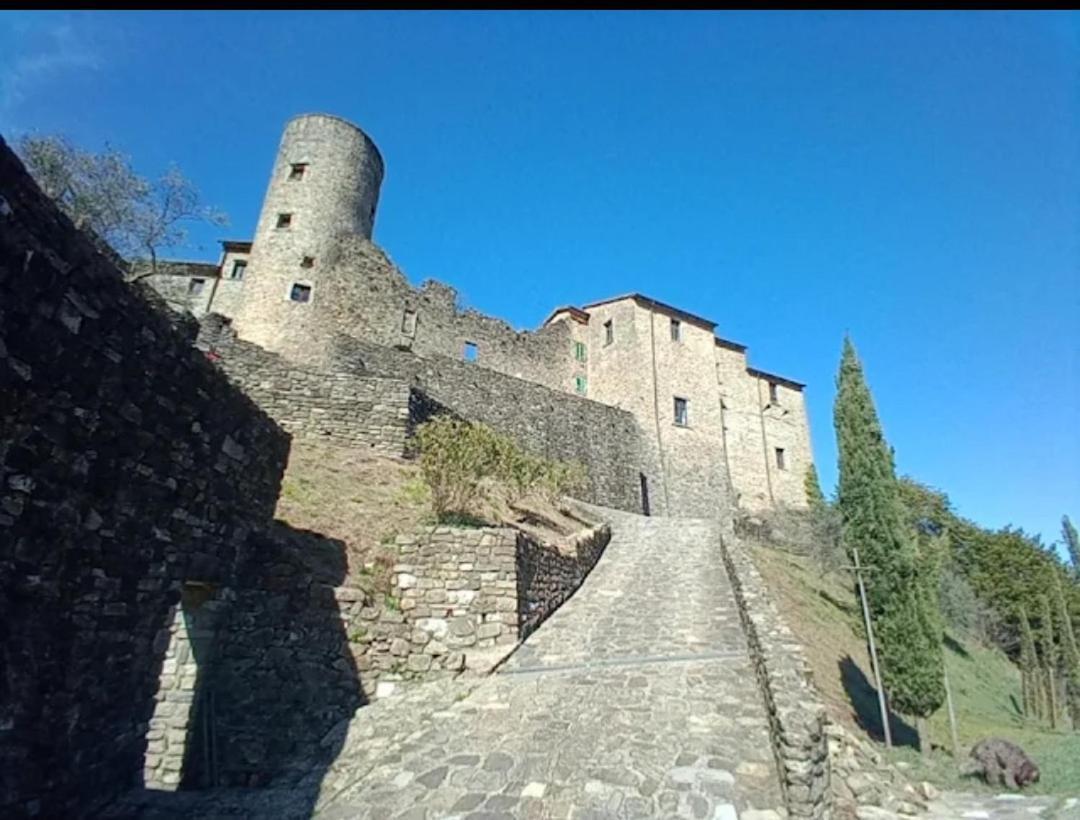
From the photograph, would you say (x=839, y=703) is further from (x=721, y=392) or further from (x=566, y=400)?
(x=721, y=392)

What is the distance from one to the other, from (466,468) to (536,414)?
11.9 metres

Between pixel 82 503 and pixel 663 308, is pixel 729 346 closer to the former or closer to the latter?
pixel 663 308

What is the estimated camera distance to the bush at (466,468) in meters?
9.47

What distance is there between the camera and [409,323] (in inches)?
990

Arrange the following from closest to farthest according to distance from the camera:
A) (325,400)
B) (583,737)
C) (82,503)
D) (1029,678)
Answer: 1. (82,503)
2. (583,737)
3. (325,400)
4. (1029,678)

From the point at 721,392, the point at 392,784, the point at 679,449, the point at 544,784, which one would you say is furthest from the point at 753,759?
the point at 721,392

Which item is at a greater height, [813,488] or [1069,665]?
[813,488]

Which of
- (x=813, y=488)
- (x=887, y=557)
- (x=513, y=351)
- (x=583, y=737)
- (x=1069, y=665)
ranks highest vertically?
(x=513, y=351)

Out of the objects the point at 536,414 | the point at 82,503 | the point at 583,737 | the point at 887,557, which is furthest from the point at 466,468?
the point at 536,414

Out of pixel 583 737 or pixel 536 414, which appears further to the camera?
pixel 536 414

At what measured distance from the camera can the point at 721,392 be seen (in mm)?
30906

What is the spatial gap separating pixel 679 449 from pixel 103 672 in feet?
81.1

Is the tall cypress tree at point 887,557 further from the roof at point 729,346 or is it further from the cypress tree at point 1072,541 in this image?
the cypress tree at point 1072,541

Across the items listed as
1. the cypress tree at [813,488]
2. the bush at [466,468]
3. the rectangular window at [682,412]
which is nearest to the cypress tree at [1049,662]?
the cypress tree at [813,488]
